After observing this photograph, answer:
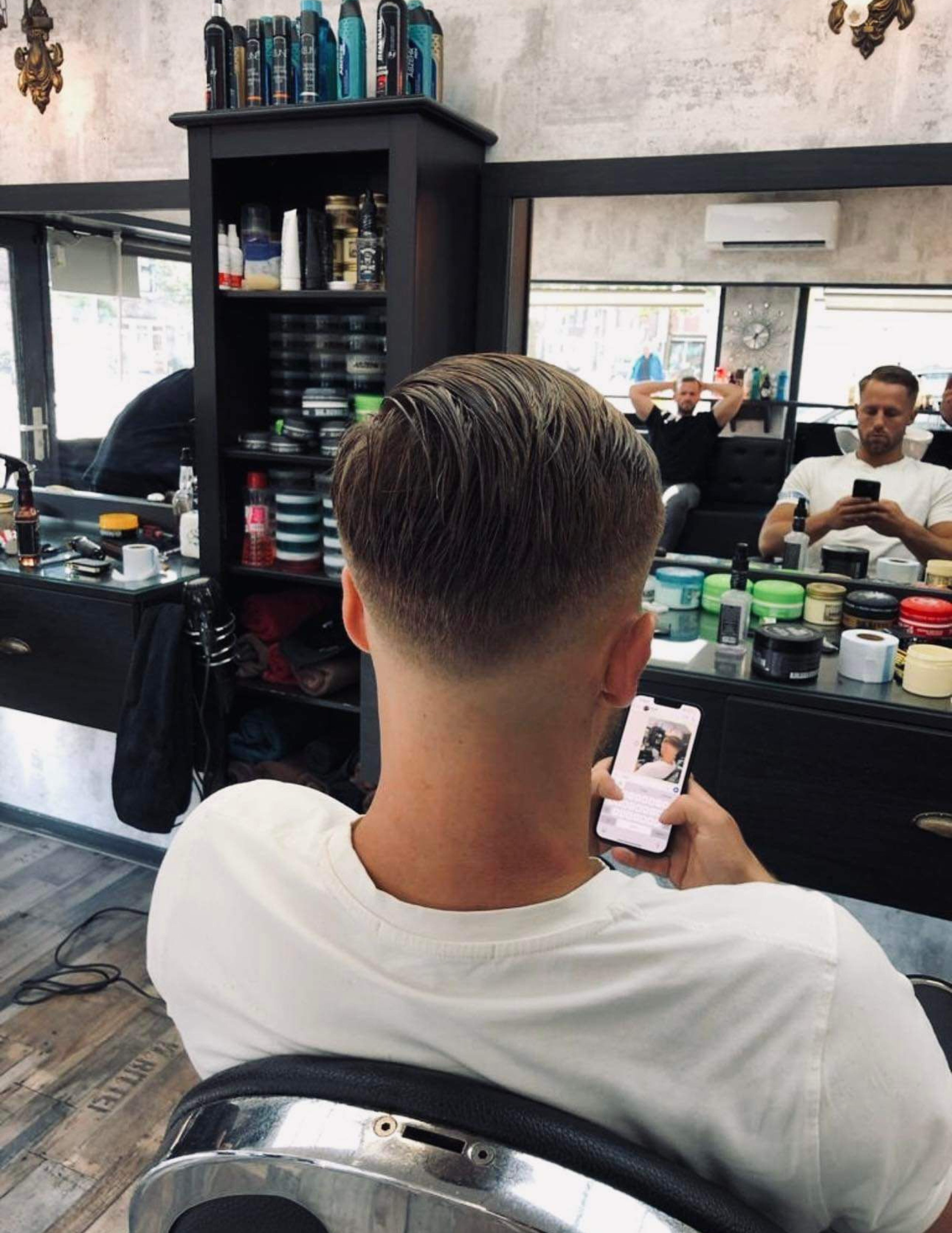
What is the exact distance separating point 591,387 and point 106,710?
6.69 feet

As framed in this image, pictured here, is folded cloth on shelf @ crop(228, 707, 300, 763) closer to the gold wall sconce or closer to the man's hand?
the man's hand

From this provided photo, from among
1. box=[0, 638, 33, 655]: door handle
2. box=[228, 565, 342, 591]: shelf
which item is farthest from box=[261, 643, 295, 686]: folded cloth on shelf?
box=[0, 638, 33, 655]: door handle

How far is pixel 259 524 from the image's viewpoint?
2.37 meters

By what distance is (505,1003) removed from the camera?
0.56m

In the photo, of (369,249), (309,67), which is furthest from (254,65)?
(369,249)

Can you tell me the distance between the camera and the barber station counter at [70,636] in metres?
2.29

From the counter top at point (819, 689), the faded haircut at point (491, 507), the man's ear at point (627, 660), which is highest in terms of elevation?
the faded haircut at point (491, 507)

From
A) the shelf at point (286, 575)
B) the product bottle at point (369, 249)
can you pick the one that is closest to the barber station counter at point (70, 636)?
the shelf at point (286, 575)

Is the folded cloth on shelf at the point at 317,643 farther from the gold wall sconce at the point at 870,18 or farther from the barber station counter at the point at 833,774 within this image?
the gold wall sconce at the point at 870,18

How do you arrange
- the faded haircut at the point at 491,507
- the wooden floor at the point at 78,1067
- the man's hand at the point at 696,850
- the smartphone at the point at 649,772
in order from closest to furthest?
the faded haircut at the point at 491,507 → the man's hand at the point at 696,850 → the smartphone at the point at 649,772 → the wooden floor at the point at 78,1067

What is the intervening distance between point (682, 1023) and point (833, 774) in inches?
47.5

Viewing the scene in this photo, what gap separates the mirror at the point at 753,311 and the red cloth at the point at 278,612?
2.77 ft

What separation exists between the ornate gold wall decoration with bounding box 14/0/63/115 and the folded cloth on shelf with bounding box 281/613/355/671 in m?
1.59

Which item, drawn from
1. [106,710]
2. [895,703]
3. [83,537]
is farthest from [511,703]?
[83,537]
